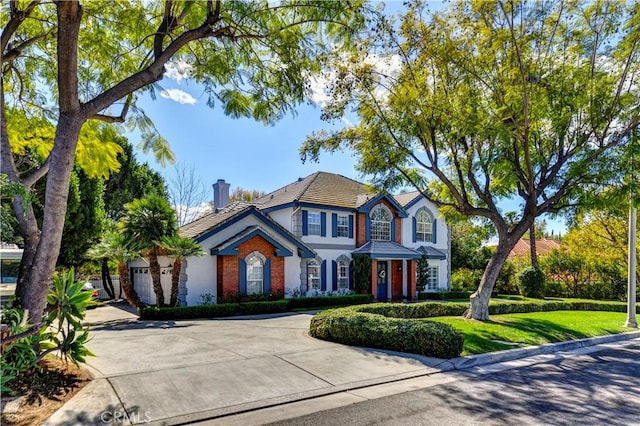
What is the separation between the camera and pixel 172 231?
55.5ft

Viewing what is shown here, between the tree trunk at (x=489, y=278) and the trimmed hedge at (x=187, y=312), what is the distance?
951cm

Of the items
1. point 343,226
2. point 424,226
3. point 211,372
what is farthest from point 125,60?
point 424,226

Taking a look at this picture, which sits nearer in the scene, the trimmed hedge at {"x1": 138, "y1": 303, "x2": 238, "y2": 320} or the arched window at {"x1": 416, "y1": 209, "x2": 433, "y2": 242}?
the trimmed hedge at {"x1": 138, "y1": 303, "x2": 238, "y2": 320}

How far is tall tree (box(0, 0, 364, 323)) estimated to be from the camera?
7043 mm

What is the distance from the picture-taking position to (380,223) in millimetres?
26281

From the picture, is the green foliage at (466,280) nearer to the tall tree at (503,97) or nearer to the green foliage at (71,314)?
the tall tree at (503,97)

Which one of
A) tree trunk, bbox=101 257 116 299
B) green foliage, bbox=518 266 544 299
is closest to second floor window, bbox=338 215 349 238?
green foliage, bbox=518 266 544 299

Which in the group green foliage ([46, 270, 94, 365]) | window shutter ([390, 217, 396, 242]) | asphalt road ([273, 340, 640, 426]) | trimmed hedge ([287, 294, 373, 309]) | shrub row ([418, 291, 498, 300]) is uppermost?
window shutter ([390, 217, 396, 242])

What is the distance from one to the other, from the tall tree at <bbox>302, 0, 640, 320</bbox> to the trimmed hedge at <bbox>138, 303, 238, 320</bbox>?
748cm

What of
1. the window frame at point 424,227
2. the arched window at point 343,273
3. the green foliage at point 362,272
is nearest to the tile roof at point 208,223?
the arched window at point 343,273

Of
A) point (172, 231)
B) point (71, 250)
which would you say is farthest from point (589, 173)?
point (71, 250)

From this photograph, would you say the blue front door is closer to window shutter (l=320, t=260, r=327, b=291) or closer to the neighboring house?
the neighboring house

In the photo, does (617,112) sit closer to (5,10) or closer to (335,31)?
(335,31)

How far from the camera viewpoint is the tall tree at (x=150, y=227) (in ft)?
53.3
